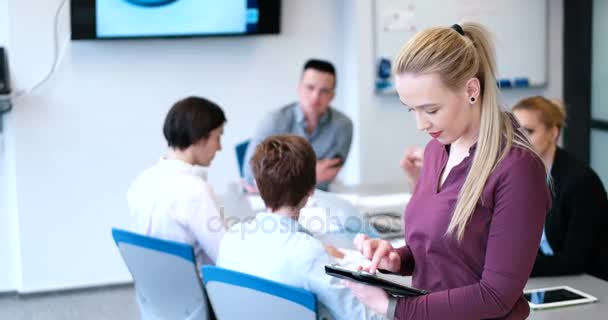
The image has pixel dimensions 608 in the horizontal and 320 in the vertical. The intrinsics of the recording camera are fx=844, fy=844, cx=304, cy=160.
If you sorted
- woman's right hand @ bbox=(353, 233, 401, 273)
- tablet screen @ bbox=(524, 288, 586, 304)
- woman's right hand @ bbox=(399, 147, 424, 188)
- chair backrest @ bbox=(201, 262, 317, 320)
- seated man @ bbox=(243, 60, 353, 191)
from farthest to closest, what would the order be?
seated man @ bbox=(243, 60, 353, 191) → woman's right hand @ bbox=(399, 147, 424, 188) → tablet screen @ bbox=(524, 288, 586, 304) → chair backrest @ bbox=(201, 262, 317, 320) → woman's right hand @ bbox=(353, 233, 401, 273)

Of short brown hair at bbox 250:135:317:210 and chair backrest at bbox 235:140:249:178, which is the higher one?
short brown hair at bbox 250:135:317:210

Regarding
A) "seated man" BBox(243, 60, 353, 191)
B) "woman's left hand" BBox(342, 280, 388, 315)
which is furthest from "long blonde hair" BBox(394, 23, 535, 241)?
"seated man" BBox(243, 60, 353, 191)

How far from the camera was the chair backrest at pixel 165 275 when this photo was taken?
105 inches

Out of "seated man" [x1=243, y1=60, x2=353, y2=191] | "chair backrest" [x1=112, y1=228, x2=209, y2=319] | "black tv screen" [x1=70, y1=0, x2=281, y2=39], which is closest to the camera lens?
"chair backrest" [x1=112, y1=228, x2=209, y2=319]

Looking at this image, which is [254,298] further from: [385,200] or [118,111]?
[118,111]

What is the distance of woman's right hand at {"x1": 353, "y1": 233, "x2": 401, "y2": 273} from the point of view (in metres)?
1.93

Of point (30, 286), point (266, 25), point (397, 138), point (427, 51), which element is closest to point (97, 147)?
point (30, 286)

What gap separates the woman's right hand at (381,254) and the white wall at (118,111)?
3.13 meters

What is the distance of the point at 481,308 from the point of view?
1701 millimetres

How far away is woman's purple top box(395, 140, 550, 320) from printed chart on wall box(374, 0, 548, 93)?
3199mm

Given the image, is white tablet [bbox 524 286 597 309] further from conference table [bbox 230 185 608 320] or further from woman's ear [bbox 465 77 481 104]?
woman's ear [bbox 465 77 481 104]


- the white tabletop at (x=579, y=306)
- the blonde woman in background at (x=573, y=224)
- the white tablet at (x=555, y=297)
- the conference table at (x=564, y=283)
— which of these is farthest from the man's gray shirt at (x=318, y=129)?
the white tablet at (x=555, y=297)

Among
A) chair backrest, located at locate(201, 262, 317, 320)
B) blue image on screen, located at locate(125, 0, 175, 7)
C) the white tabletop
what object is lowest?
the white tabletop

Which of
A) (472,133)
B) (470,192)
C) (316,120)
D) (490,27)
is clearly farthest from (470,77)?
(490,27)
